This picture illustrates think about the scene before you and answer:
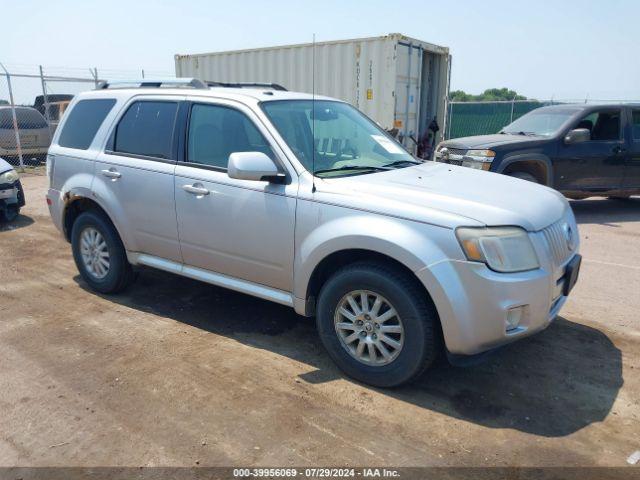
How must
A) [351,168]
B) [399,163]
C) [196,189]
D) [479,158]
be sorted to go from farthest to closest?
[479,158], [399,163], [196,189], [351,168]

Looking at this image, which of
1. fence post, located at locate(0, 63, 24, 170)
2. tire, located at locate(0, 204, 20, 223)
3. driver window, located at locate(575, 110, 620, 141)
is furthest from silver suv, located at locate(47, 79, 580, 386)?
fence post, located at locate(0, 63, 24, 170)

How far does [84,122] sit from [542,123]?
7.10 meters

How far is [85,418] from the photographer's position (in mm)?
3242

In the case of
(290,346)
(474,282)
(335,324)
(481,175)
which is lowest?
(290,346)

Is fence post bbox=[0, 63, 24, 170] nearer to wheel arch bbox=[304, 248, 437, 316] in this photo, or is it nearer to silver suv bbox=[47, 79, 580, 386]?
silver suv bbox=[47, 79, 580, 386]

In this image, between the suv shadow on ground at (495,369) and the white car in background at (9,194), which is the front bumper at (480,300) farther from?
the white car in background at (9,194)

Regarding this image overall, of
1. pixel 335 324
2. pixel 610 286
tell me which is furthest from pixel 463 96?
pixel 335 324

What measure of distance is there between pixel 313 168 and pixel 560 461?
2.31 m

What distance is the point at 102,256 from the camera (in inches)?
203

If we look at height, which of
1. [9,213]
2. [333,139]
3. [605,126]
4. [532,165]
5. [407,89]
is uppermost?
[407,89]

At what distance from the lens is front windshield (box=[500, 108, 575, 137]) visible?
29.1ft

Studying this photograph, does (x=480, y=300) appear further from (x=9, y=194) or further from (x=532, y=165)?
(x=9, y=194)

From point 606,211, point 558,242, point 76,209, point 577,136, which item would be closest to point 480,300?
point 558,242

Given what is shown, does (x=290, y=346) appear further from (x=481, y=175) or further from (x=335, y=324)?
(x=481, y=175)
